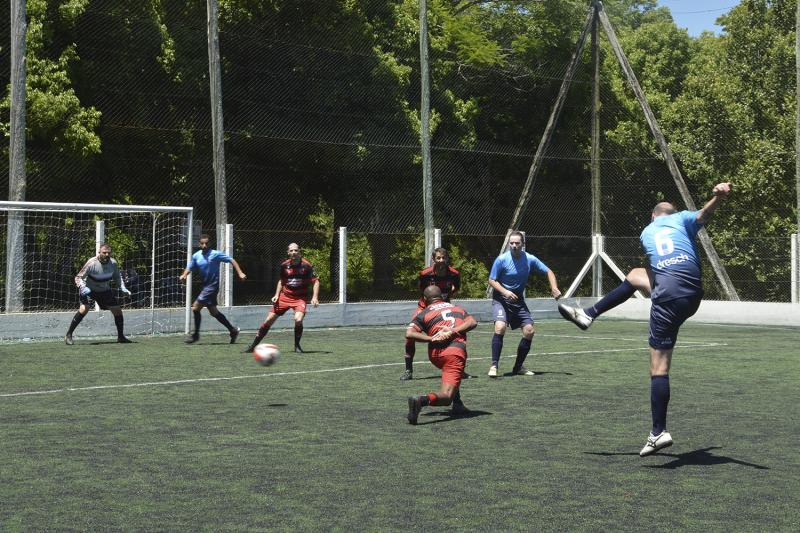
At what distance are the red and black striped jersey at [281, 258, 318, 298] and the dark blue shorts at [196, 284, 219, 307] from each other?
233 cm

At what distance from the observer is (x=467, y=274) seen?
33000 mm

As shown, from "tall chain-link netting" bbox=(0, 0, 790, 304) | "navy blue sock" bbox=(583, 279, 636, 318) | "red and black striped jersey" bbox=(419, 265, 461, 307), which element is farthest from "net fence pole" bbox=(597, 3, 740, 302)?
"navy blue sock" bbox=(583, 279, 636, 318)

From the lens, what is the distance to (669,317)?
884cm

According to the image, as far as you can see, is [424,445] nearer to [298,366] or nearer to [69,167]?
[298,366]

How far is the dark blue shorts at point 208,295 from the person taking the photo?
20.5 metres

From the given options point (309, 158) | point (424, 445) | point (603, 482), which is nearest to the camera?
point (603, 482)

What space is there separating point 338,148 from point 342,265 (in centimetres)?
944

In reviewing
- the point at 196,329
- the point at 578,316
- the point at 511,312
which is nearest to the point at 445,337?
the point at 578,316

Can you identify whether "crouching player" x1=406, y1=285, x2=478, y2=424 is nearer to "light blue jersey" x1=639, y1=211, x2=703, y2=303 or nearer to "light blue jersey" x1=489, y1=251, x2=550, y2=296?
"light blue jersey" x1=639, y1=211, x2=703, y2=303

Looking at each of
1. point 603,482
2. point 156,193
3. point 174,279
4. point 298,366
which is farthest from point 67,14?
point 603,482

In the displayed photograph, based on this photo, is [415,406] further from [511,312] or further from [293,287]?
[293,287]

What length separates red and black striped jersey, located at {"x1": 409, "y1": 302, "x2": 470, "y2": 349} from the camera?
35.6 ft

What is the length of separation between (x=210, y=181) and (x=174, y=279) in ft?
27.4

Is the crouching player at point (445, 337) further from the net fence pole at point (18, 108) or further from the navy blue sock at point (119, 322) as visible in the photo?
the net fence pole at point (18, 108)
